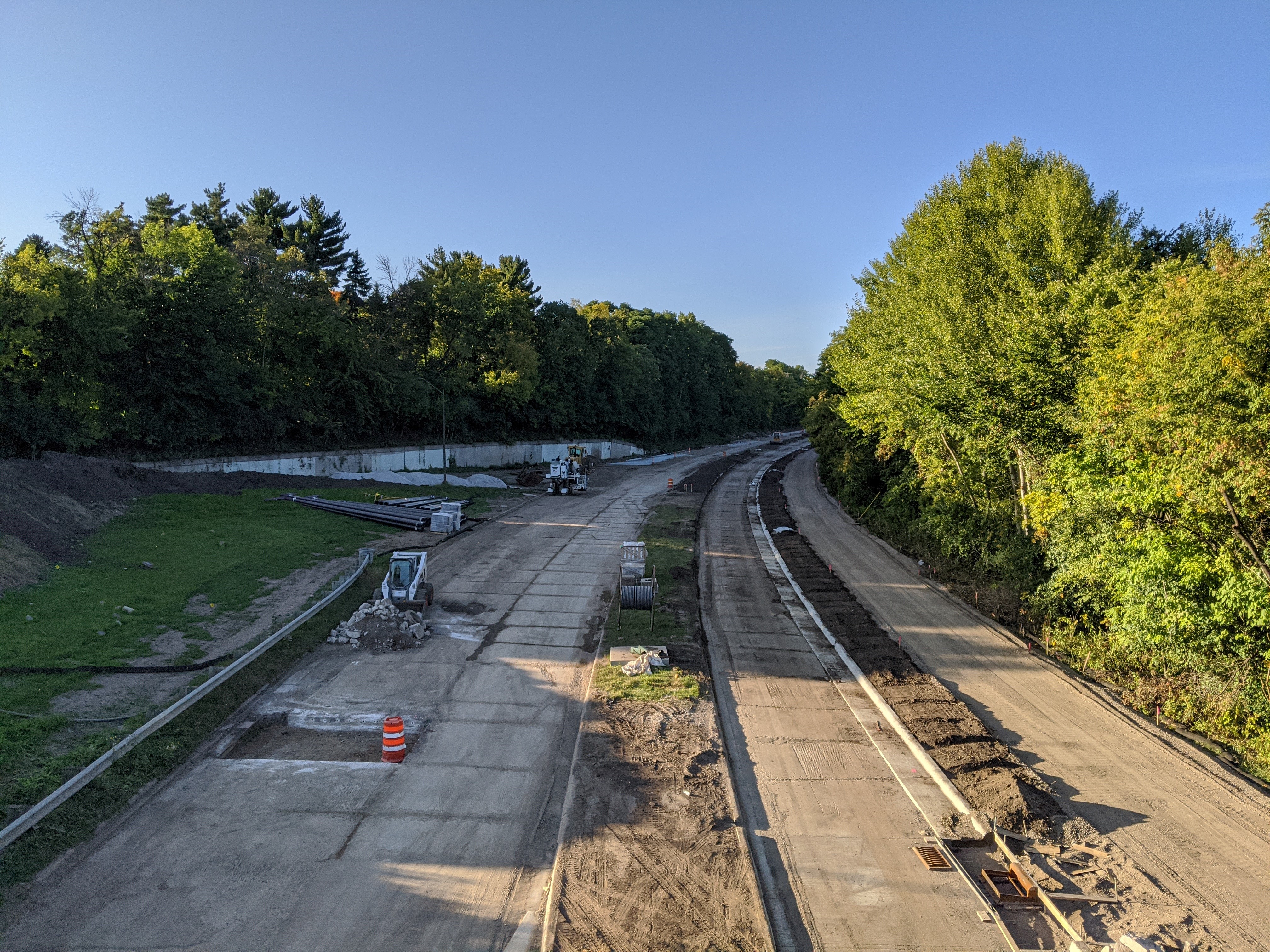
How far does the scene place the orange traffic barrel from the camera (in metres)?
11.6

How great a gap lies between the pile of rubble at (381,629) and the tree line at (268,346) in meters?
23.4

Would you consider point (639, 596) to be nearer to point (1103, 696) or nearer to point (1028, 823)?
point (1103, 696)

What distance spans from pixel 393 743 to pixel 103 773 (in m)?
4.06

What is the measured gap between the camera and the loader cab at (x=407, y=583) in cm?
1911

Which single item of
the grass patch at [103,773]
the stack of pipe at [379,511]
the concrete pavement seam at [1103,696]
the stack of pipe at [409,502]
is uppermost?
the stack of pipe at [409,502]

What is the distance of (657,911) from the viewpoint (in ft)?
27.1

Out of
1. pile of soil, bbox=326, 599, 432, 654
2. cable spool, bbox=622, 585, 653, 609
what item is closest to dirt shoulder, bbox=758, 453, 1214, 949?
cable spool, bbox=622, 585, 653, 609

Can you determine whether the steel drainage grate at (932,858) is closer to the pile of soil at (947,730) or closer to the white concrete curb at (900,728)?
the white concrete curb at (900,728)

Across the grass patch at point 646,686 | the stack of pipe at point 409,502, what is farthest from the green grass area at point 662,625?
the stack of pipe at point 409,502

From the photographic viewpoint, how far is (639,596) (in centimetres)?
1983

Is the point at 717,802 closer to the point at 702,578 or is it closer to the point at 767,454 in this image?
the point at 702,578

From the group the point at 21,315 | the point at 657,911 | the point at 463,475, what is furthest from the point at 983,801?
the point at 463,475

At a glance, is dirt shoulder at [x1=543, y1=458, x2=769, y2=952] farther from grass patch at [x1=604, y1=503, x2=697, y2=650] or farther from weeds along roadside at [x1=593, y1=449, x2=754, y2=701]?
grass patch at [x1=604, y1=503, x2=697, y2=650]

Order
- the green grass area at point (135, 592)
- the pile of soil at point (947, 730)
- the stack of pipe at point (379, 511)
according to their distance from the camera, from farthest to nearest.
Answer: the stack of pipe at point (379, 511), the green grass area at point (135, 592), the pile of soil at point (947, 730)
